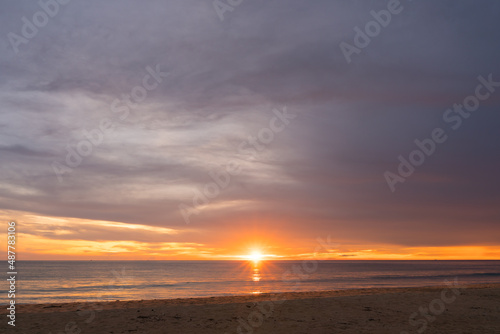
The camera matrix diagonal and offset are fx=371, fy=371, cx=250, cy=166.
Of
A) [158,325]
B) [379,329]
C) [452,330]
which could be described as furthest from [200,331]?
[452,330]

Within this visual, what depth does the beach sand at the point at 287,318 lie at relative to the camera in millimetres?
15117

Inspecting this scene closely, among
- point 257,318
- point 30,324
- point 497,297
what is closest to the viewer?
point 30,324

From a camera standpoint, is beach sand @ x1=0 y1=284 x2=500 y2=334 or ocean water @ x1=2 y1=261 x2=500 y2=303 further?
ocean water @ x1=2 y1=261 x2=500 y2=303

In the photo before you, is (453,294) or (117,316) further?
(453,294)

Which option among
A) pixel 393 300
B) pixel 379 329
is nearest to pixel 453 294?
pixel 393 300

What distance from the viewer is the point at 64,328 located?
15281 millimetres

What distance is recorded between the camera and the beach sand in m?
15.1

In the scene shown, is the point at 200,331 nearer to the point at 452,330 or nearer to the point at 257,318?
the point at 257,318

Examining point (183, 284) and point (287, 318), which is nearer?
point (287, 318)

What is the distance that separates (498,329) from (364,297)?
7.99 meters

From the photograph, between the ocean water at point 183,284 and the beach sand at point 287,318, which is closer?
the beach sand at point 287,318

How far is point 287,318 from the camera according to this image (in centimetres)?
1698

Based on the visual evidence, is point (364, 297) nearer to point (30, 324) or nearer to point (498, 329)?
point (498, 329)

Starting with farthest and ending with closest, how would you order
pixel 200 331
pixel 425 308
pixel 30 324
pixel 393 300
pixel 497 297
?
pixel 497 297, pixel 393 300, pixel 425 308, pixel 30 324, pixel 200 331
